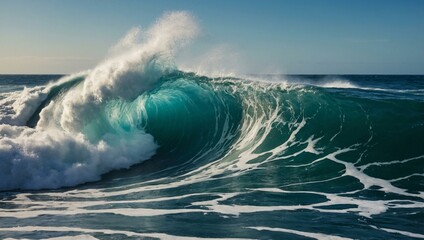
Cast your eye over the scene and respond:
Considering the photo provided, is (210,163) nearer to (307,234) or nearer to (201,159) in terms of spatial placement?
(201,159)

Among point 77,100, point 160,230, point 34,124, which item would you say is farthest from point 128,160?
point 160,230

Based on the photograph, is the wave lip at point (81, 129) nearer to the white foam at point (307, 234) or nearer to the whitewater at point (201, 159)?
the whitewater at point (201, 159)

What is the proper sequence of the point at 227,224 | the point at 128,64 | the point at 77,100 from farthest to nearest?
the point at 128,64 < the point at 77,100 < the point at 227,224

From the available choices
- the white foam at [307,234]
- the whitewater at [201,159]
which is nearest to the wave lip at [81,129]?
the whitewater at [201,159]

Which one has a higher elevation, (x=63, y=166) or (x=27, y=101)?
(x=27, y=101)

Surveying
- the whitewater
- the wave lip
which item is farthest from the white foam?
the wave lip

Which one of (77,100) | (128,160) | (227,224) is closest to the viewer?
(227,224)

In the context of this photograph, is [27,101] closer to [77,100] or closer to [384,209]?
[77,100]
